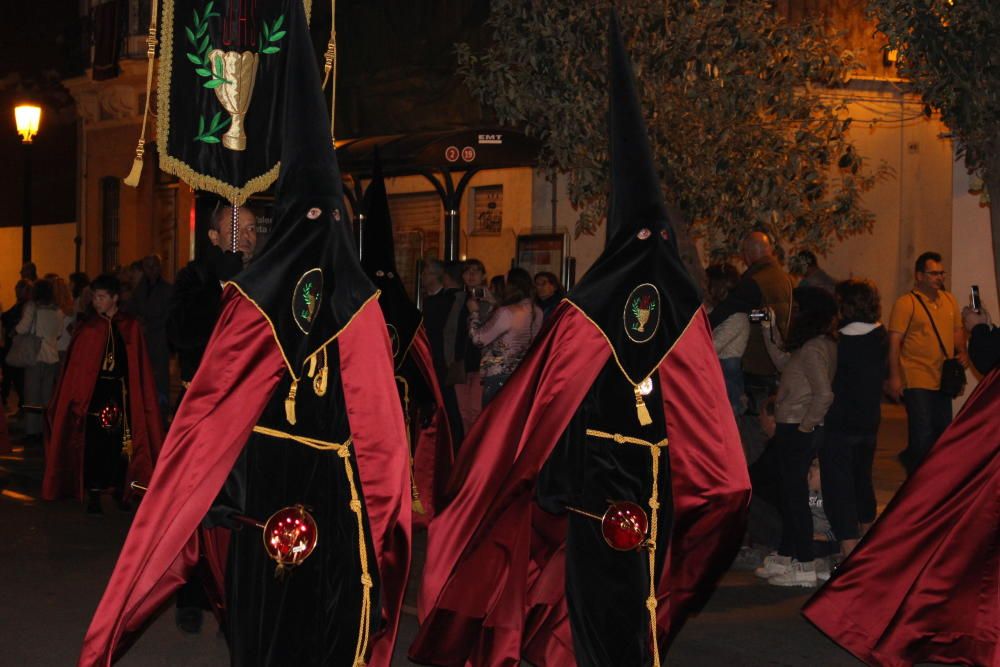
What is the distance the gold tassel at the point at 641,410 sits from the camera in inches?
224

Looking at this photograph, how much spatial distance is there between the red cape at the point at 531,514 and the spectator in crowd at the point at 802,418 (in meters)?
2.79

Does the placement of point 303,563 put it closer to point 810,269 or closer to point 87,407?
point 87,407

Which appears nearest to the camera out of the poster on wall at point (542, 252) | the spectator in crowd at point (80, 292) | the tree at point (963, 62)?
the tree at point (963, 62)

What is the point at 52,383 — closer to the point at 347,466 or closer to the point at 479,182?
the point at 479,182

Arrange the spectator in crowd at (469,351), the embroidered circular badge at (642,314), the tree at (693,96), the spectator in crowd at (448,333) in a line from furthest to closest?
the spectator in crowd at (448,333) < the spectator in crowd at (469,351) < the tree at (693,96) < the embroidered circular badge at (642,314)

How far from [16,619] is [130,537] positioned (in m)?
2.92

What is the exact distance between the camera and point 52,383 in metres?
15.7

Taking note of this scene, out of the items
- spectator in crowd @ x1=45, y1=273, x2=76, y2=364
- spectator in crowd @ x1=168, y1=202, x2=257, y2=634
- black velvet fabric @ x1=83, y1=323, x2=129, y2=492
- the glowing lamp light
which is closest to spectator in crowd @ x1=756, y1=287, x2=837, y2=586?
spectator in crowd @ x1=168, y1=202, x2=257, y2=634

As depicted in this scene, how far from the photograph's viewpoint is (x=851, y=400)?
897 centimetres

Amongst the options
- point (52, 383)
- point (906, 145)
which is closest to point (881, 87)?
point (906, 145)

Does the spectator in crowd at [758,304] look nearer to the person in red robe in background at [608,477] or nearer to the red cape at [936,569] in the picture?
the red cape at [936,569]

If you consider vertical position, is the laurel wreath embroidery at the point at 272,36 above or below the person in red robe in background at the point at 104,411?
above

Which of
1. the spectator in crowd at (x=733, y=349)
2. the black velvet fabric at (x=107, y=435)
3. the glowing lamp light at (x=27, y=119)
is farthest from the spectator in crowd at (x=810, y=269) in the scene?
the glowing lamp light at (x=27, y=119)

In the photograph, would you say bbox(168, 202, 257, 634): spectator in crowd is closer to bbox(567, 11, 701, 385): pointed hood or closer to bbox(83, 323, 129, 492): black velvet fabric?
bbox(567, 11, 701, 385): pointed hood
